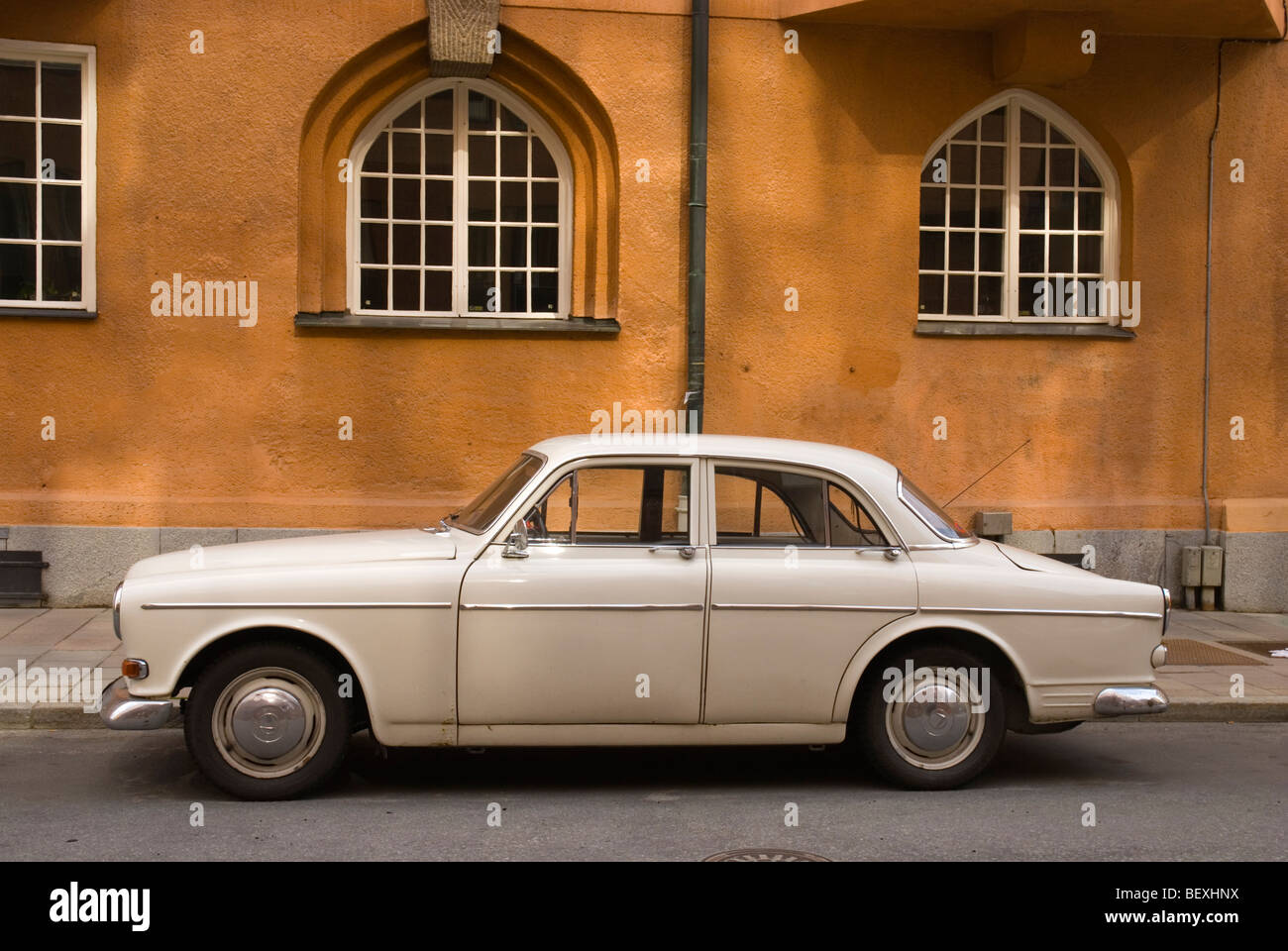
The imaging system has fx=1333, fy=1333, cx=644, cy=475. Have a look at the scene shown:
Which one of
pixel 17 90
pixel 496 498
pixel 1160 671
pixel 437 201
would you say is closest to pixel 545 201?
pixel 437 201

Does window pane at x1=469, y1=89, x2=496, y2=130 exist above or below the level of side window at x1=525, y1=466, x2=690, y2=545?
above

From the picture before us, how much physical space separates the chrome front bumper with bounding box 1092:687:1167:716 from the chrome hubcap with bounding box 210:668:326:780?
342 cm

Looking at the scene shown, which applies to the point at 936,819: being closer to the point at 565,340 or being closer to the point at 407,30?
the point at 565,340

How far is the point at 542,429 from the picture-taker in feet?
35.2

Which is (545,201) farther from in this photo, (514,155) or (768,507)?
(768,507)

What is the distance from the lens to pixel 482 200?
1099cm

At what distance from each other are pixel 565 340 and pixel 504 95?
2.11m

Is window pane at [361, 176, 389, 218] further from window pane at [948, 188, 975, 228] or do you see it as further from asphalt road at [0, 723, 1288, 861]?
asphalt road at [0, 723, 1288, 861]

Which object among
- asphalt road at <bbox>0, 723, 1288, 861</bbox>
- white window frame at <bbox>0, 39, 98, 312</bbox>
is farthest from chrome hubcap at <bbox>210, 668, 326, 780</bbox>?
white window frame at <bbox>0, 39, 98, 312</bbox>

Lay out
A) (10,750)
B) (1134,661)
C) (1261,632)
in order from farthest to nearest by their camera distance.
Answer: (1261,632) < (10,750) < (1134,661)

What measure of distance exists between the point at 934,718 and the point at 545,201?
6.53 m

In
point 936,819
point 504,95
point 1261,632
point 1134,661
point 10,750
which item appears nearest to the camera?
point 936,819

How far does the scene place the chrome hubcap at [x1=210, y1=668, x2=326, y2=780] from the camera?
18.4 feet

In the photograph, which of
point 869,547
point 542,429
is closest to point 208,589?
point 869,547
